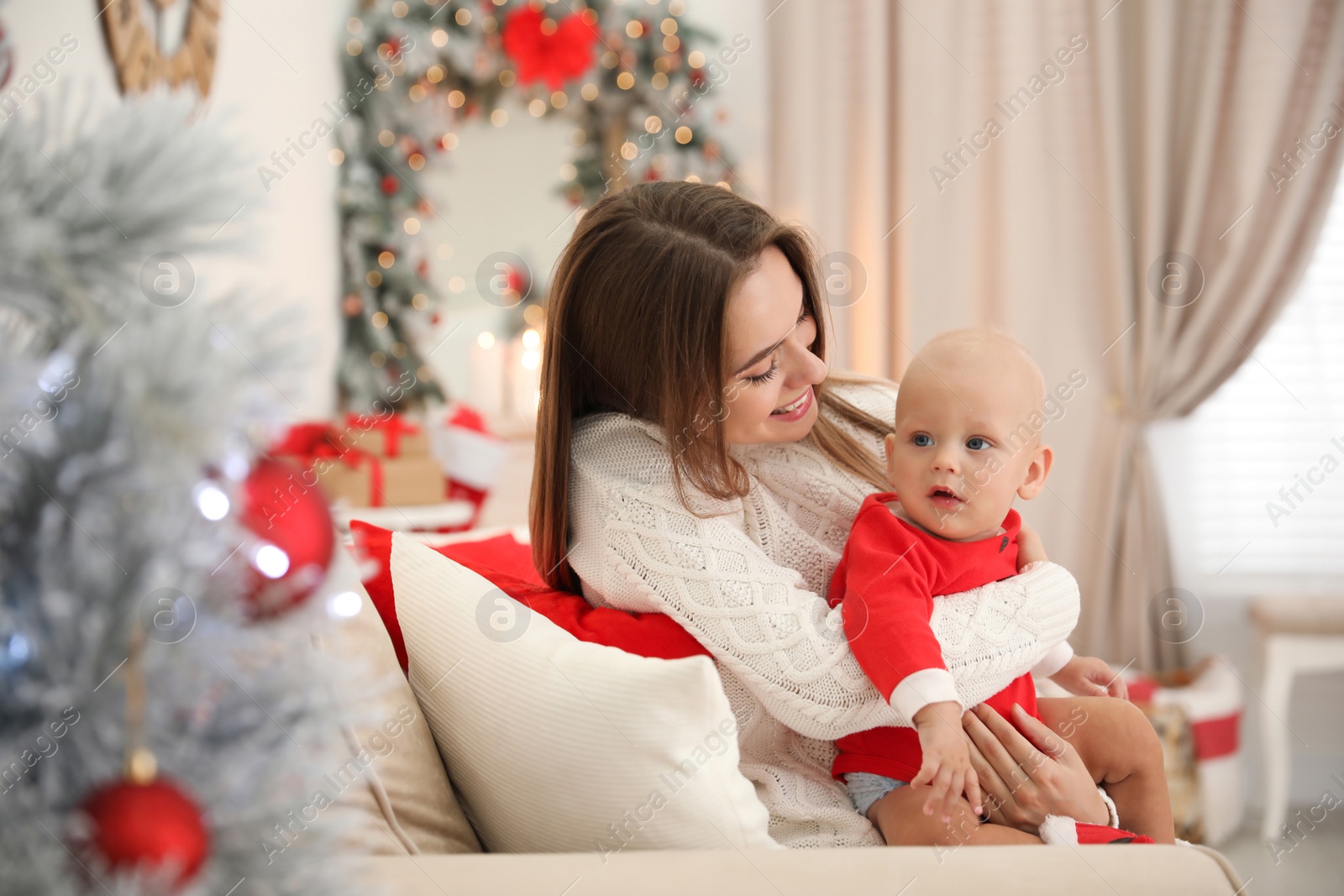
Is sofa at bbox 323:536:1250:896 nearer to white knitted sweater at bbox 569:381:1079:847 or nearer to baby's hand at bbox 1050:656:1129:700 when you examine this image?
white knitted sweater at bbox 569:381:1079:847

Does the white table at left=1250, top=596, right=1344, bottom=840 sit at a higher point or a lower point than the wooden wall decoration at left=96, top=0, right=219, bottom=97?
lower

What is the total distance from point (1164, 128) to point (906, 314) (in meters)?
0.99

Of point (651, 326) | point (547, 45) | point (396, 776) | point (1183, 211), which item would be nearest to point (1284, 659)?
point (1183, 211)

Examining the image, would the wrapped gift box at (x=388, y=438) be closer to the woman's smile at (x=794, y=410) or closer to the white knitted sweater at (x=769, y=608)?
the white knitted sweater at (x=769, y=608)

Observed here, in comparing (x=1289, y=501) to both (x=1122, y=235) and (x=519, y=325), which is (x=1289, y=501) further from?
(x=519, y=325)

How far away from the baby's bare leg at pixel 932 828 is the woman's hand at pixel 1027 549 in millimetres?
365

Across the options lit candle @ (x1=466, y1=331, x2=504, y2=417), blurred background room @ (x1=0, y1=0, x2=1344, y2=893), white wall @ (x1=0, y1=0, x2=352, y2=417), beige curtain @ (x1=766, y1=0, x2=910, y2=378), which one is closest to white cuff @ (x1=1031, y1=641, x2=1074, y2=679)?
white wall @ (x1=0, y1=0, x2=352, y2=417)

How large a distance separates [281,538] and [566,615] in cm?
71

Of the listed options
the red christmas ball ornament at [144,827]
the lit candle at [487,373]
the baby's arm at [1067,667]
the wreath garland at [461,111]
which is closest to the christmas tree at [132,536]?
the red christmas ball ornament at [144,827]

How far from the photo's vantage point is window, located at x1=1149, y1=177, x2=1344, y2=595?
3.15 meters

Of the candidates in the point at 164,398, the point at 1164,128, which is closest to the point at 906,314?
the point at 1164,128

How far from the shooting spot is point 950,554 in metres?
1.19

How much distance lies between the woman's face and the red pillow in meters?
0.26

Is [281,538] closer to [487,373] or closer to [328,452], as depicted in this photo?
[328,452]
